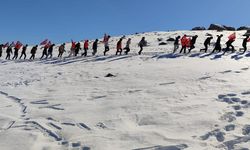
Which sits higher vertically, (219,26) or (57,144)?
(219,26)

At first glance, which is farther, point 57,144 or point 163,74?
point 163,74

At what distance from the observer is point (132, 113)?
41.6 feet

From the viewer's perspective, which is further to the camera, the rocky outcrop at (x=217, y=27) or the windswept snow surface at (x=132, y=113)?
the rocky outcrop at (x=217, y=27)

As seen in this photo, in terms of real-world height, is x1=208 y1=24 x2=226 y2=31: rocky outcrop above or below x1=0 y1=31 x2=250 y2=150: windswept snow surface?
above

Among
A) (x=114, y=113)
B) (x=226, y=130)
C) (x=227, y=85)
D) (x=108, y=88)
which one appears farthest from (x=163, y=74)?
(x=226, y=130)

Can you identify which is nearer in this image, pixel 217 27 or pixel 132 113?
pixel 132 113

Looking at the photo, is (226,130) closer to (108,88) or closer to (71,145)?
(71,145)

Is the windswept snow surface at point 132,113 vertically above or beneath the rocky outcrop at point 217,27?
beneath

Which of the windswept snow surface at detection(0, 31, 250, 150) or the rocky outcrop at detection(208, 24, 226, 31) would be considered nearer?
the windswept snow surface at detection(0, 31, 250, 150)

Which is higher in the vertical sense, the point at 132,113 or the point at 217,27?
the point at 217,27

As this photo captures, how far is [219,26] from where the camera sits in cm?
6888

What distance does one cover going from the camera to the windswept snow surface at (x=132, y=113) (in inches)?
397

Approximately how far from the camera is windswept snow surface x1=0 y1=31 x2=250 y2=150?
33.1 ft

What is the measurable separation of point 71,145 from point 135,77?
1179 cm
